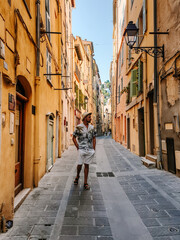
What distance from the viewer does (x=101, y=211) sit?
3.66 metres

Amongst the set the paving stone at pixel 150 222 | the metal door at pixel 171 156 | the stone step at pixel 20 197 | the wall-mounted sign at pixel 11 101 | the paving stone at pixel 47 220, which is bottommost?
the paving stone at pixel 150 222

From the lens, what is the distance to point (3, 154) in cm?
307

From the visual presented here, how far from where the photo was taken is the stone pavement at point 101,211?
2889mm

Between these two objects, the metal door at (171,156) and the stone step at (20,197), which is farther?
the metal door at (171,156)

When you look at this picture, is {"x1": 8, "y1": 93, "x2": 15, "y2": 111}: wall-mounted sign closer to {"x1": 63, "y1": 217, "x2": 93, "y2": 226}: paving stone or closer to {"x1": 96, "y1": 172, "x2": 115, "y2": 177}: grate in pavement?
{"x1": 63, "y1": 217, "x2": 93, "y2": 226}: paving stone

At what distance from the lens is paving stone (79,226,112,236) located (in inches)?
113

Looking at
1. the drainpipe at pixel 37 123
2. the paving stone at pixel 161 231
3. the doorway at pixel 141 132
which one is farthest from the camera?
the doorway at pixel 141 132

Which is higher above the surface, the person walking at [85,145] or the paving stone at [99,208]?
the person walking at [85,145]

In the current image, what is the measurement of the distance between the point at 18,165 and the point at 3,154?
5.51 ft

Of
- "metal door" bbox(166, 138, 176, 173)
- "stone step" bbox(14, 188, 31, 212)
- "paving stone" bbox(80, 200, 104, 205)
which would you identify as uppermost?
"metal door" bbox(166, 138, 176, 173)

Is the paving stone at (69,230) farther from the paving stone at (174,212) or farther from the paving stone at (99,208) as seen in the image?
the paving stone at (174,212)

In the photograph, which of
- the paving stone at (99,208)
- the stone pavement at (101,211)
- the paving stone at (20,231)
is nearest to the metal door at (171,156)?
the stone pavement at (101,211)

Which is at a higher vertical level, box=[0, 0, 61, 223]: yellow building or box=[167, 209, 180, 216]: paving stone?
box=[0, 0, 61, 223]: yellow building

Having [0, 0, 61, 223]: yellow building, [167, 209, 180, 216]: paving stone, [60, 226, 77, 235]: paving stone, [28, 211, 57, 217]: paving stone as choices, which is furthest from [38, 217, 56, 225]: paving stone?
[167, 209, 180, 216]: paving stone
